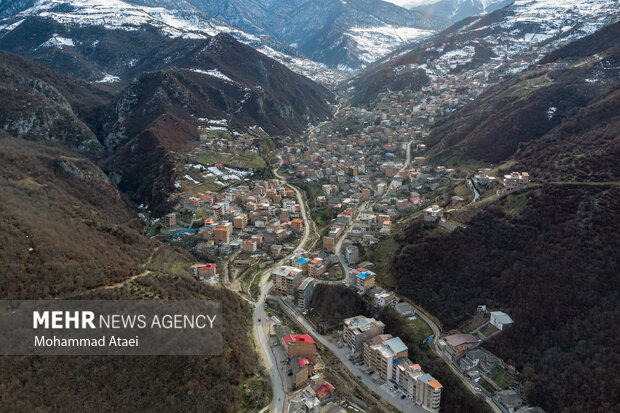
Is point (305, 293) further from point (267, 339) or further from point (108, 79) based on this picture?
point (108, 79)

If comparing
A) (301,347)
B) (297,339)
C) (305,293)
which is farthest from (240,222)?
(301,347)

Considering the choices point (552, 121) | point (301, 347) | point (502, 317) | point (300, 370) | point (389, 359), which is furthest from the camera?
point (552, 121)

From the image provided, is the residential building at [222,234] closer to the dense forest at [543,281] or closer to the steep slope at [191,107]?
the steep slope at [191,107]

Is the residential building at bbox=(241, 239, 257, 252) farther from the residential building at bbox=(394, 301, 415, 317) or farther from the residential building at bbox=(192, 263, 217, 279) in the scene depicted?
the residential building at bbox=(394, 301, 415, 317)

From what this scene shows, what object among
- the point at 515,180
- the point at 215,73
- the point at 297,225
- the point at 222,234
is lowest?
the point at 222,234

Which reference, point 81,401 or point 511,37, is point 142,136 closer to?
Result: point 81,401

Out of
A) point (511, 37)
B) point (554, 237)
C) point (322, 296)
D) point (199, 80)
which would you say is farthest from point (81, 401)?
point (511, 37)

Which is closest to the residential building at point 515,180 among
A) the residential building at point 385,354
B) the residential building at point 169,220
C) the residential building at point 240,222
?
the residential building at point 385,354
